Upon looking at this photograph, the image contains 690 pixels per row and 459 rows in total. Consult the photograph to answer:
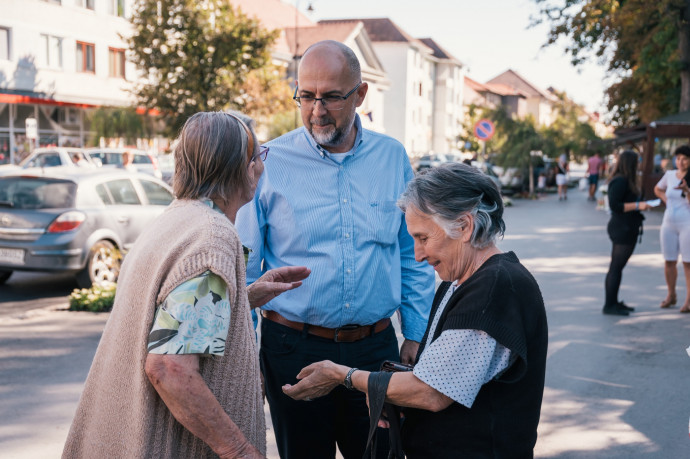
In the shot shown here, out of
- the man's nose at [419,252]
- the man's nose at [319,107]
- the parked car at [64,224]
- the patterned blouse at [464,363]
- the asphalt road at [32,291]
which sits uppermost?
the man's nose at [319,107]

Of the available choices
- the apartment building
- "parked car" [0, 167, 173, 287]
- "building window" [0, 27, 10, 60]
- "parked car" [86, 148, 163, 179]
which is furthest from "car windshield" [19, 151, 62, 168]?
"parked car" [0, 167, 173, 287]

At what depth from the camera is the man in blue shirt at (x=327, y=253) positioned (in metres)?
3.11

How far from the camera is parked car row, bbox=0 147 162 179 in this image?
24.4m

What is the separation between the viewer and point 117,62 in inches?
1585

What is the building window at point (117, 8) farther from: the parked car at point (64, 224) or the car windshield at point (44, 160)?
the parked car at point (64, 224)

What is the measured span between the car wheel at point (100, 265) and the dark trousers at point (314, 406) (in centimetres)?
705

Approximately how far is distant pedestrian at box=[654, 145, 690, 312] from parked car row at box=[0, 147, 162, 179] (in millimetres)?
17277

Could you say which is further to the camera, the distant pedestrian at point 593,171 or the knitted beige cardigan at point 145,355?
the distant pedestrian at point 593,171

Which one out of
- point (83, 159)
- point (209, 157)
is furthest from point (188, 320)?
point (83, 159)

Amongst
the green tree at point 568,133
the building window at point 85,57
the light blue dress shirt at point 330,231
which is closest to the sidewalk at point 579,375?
the light blue dress shirt at point 330,231

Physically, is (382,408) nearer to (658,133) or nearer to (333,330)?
(333,330)

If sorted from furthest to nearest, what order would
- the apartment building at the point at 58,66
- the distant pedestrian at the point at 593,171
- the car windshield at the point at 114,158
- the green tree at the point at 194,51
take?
the apartment building at the point at 58,66 → the distant pedestrian at the point at 593,171 → the green tree at the point at 194,51 → the car windshield at the point at 114,158

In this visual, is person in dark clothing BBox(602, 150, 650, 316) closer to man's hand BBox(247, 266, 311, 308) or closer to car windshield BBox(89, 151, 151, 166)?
man's hand BBox(247, 266, 311, 308)

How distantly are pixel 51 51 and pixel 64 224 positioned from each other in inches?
1171
